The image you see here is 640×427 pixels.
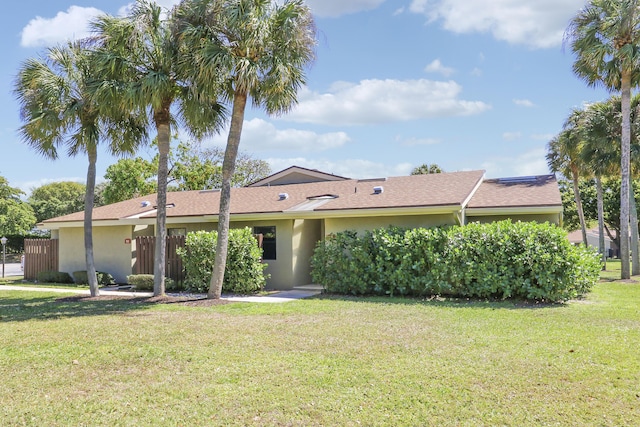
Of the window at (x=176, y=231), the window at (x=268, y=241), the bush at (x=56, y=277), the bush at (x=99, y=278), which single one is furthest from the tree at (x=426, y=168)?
the bush at (x=56, y=277)

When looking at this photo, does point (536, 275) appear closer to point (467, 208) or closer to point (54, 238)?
point (467, 208)

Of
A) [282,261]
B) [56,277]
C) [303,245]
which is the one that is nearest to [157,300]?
[282,261]

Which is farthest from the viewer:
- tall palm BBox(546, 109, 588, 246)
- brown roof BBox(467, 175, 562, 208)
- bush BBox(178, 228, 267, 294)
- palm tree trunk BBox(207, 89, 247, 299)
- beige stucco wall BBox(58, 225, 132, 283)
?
tall palm BBox(546, 109, 588, 246)

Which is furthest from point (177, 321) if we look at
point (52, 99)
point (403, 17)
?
point (403, 17)

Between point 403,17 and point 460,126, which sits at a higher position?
point 403,17

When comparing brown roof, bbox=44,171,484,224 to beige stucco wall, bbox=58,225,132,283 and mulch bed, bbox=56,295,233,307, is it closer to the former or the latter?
beige stucco wall, bbox=58,225,132,283

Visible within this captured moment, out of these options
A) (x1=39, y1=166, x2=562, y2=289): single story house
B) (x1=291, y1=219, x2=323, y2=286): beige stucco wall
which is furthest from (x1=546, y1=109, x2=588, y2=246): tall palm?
(x1=291, y1=219, x2=323, y2=286): beige stucco wall

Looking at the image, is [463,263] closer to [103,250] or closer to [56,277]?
[103,250]

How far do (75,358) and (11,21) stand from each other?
39.0 ft

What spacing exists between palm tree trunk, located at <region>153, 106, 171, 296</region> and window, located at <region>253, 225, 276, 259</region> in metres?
4.21

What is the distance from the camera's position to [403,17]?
1611 cm

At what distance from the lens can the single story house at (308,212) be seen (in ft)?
49.9

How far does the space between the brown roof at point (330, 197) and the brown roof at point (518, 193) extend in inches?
19.7

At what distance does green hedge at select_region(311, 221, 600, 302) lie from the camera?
12062mm
